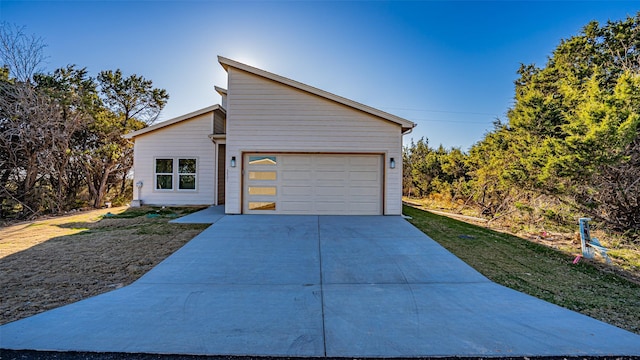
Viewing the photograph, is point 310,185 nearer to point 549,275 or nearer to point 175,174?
point 549,275

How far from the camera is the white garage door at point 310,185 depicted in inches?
374

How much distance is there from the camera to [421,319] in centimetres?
325

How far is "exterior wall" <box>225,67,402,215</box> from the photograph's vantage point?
9305mm

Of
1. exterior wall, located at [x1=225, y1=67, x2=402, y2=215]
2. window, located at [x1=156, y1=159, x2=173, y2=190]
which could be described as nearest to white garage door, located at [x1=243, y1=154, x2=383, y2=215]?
exterior wall, located at [x1=225, y1=67, x2=402, y2=215]

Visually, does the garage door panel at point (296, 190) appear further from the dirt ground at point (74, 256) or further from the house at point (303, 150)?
the dirt ground at point (74, 256)

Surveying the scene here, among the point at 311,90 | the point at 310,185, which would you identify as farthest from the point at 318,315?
the point at 311,90

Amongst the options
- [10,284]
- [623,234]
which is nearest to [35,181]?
[10,284]

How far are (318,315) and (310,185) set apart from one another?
6.41 m

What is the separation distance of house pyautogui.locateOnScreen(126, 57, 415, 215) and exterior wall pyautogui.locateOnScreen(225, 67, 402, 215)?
33mm

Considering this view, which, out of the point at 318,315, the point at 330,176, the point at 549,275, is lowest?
the point at 549,275

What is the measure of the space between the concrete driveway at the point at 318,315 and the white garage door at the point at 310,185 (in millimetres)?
3975

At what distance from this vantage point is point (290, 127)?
9336 millimetres

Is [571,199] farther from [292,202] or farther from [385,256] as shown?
[292,202]

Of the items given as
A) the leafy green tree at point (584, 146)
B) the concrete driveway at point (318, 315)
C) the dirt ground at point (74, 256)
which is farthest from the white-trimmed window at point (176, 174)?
the leafy green tree at point (584, 146)
